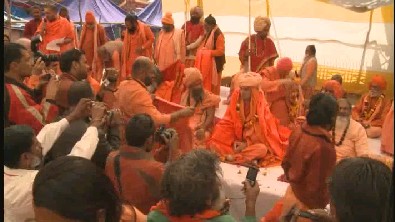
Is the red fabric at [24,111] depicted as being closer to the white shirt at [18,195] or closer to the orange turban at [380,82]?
the white shirt at [18,195]

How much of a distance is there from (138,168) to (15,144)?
606 millimetres

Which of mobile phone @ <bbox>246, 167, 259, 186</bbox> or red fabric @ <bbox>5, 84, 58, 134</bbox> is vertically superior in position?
red fabric @ <bbox>5, 84, 58, 134</bbox>

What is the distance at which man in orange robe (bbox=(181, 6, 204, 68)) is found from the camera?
307 inches

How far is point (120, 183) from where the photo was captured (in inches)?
101

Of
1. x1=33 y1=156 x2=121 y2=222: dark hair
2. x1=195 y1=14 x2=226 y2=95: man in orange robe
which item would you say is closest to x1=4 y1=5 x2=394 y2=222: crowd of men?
x1=33 y1=156 x2=121 y2=222: dark hair

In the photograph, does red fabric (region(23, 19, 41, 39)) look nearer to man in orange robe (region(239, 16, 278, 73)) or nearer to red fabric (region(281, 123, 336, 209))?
man in orange robe (region(239, 16, 278, 73))

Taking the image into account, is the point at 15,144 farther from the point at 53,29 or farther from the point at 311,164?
the point at 53,29

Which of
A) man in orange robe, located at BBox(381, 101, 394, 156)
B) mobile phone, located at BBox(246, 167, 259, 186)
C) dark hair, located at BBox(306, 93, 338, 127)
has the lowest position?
mobile phone, located at BBox(246, 167, 259, 186)

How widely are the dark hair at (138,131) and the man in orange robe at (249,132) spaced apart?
6.79 feet

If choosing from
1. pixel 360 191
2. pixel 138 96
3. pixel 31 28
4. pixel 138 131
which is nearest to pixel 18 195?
pixel 138 131

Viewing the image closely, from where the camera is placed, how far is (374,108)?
246 inches

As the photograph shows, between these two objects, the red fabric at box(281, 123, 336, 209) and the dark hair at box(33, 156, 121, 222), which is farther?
the red fabric at box(281, 123, 336, 209)

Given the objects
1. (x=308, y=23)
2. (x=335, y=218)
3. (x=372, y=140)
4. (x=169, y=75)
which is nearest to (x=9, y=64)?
(x=335, y=218)

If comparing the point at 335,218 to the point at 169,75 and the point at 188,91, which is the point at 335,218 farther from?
the point at 169,75
